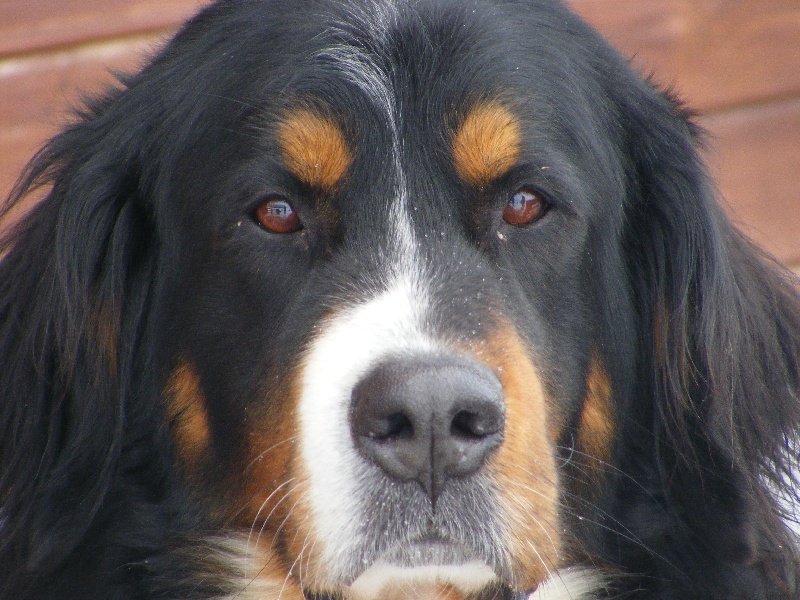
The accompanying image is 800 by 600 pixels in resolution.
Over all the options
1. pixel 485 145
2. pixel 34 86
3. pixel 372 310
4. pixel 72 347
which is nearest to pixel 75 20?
pixel 34 86

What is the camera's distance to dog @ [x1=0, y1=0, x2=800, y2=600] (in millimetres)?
2412

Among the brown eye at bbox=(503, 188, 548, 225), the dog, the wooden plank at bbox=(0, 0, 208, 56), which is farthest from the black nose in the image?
the wooden plank at bbox=(0, 0, 208, 56)

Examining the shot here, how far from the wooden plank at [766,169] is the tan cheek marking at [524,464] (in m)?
3.28

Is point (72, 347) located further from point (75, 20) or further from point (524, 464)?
point (75, 20)

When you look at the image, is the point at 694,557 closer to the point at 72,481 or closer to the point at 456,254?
the point at 456,254

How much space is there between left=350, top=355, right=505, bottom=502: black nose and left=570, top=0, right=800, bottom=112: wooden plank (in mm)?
3327

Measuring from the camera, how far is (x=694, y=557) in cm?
275

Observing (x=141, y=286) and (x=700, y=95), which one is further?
(x=700, y=95)

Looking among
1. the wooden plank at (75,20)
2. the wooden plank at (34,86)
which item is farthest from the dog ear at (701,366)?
the wooden plank at (34,86)

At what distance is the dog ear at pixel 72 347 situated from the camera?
2672 mm

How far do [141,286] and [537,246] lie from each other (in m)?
1.06

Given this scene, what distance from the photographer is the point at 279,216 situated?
2.53 metres

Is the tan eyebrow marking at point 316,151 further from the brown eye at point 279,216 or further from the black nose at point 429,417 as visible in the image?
the black nose at point 429,417

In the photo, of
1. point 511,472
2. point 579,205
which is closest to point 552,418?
point 511,472
